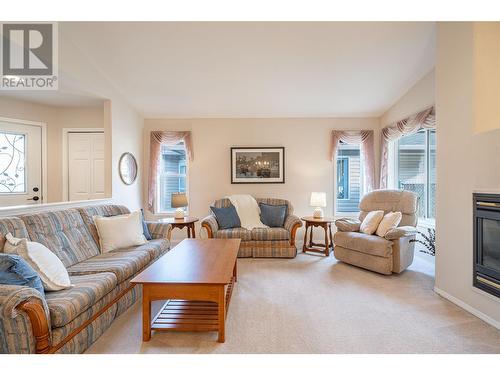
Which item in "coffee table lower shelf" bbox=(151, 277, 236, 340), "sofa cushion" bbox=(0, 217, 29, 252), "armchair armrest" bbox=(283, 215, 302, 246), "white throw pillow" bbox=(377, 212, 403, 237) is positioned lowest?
"coffee table lower shelf" bbox=(151, 277, 236, 340)

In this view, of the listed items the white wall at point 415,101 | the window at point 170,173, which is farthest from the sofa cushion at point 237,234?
the white wall at point 415,101

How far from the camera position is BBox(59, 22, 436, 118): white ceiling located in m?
3.08

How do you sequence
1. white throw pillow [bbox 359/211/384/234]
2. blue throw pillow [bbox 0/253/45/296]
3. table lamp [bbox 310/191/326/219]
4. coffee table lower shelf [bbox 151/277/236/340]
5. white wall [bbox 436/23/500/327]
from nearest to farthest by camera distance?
blue throw pillow [bbox 0/253/45/296]
coffee table lower shelf [bbox 151/277/236/340]
white wall [bbox 436/23/500/327]
white throw pillow [bbox 359/211/384/234]
table lamp [bbox 310/191/326/219]

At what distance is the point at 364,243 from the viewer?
137 inches

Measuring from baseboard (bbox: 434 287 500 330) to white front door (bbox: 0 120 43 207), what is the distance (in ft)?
18.6

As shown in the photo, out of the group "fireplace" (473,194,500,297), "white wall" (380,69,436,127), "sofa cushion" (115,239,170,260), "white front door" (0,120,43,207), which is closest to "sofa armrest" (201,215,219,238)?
"sofa cushion" (115,239,170,260)

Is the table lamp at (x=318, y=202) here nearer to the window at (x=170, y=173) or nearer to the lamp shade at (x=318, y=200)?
the lamp shade at (x=318, y=200)

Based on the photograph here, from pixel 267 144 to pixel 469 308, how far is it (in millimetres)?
3753

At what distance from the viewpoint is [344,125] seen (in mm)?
5117

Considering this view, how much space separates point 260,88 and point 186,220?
2.47 m

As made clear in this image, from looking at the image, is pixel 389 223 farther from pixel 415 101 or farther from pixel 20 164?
pixel 20 164

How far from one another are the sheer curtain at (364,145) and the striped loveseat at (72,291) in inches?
140

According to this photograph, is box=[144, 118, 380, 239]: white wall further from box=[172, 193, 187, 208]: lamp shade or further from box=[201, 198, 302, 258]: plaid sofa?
box=[201, 198, 302, 258]: plaid sofa

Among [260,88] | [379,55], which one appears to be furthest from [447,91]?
[260,88]
